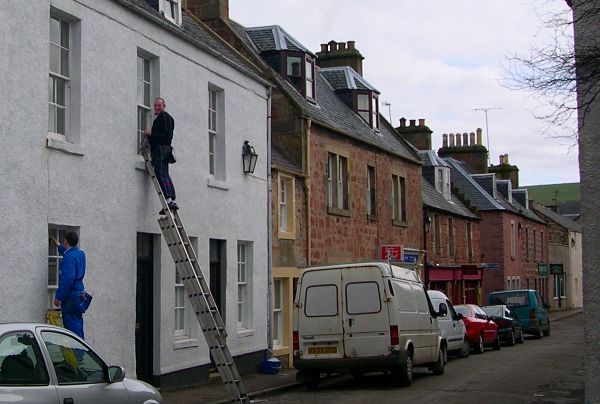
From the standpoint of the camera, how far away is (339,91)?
31594mm

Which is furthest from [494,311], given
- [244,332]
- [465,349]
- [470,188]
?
[470,188]

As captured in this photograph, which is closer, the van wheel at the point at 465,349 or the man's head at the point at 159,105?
the man's head at the point at 159,105

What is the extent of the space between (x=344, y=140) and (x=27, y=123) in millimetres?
15607

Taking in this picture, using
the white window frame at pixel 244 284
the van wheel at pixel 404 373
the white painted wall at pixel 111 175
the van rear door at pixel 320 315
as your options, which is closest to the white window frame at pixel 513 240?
the white painted wall at pixel 111 175

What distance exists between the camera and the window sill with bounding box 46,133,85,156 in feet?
41.2

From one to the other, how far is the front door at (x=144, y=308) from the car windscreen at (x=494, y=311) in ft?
60.3

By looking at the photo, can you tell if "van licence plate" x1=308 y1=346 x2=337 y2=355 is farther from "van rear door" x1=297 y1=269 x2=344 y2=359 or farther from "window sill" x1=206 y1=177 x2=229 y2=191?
"window sill" x1=206 y1=177 x2=229 y2=191

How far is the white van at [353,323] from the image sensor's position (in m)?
16.8

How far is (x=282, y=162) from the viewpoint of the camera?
75.5 feet

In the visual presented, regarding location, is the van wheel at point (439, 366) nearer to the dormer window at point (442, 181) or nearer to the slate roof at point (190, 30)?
the slate roof at point (190, 30)

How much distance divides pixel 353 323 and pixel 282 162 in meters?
6.96

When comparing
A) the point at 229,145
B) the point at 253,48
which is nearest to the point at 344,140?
the point at 253,48

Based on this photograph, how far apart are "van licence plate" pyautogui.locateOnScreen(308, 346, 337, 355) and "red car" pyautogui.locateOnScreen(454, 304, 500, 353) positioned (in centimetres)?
1073

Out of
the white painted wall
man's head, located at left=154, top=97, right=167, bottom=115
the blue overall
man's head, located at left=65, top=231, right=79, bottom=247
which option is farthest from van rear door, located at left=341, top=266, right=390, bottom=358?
man's head, located at left=65, top=231, right=79, bottom=247
